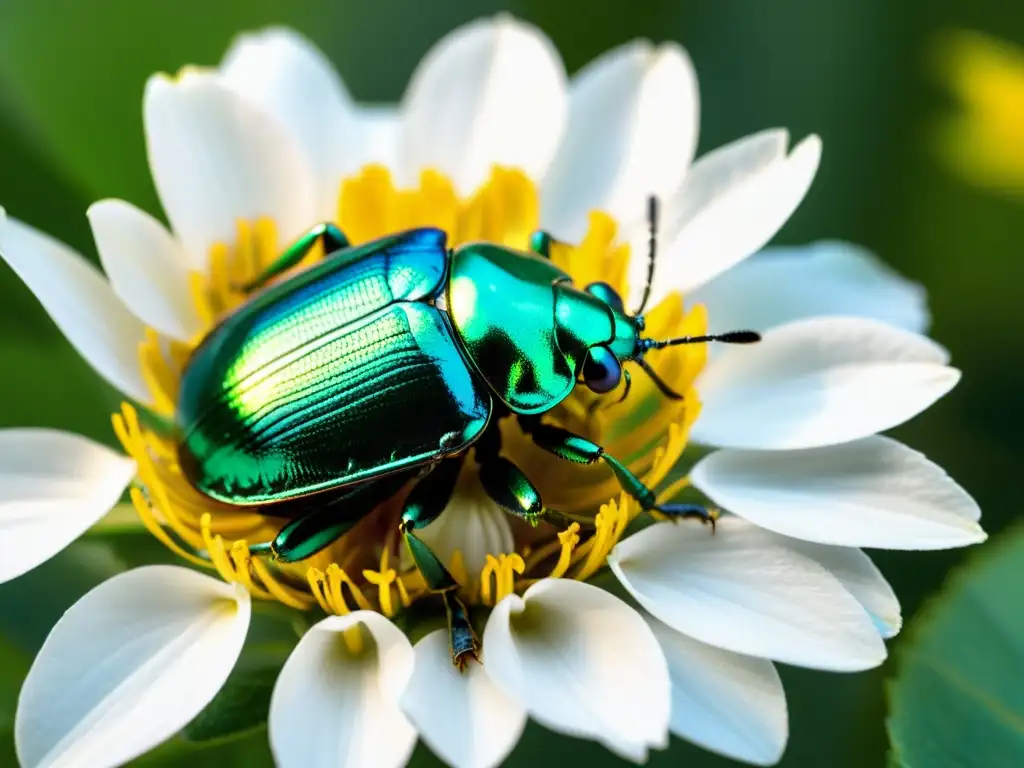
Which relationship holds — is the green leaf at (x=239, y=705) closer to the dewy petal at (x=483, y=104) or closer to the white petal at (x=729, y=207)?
the white petal at (x=729, y=207)

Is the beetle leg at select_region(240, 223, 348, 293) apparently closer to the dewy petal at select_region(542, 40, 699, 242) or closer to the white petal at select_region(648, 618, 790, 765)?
the dewy petal at select_region(542, 40, 699, 242)

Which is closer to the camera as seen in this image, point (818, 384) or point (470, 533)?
point (470, 533)

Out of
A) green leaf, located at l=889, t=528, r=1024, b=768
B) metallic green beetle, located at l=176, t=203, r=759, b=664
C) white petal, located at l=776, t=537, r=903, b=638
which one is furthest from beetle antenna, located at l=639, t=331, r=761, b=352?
green leaf, located at l=889, t=528, r=1024, b=768

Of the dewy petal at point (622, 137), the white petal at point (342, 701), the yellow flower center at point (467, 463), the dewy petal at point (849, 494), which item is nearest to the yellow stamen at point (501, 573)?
the yellow flower center at point (467, 463)

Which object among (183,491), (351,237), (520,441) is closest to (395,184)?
(351,237)

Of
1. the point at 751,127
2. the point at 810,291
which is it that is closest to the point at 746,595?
the point at 810,291

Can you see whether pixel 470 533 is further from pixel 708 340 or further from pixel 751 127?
pixel 751 127

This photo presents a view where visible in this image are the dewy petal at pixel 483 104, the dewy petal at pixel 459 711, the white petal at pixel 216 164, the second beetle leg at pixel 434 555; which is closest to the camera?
the dewy petal at pixel 459 711
